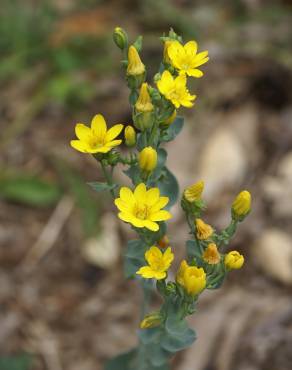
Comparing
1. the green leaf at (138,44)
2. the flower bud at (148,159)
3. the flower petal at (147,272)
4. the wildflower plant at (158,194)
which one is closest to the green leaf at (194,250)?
the wildflower plant at (158,194)

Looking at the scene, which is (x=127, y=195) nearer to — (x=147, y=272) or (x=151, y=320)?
(x=147, y=272)

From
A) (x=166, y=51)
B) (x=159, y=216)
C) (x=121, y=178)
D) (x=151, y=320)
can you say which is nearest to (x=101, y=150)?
(x=159, y=216)

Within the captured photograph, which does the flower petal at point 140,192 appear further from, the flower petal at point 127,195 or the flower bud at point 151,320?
the flower bud at point 151,320

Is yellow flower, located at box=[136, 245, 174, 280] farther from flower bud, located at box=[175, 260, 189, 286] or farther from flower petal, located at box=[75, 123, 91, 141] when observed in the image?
flower petal, located at box=[75, 123, 91, 141]

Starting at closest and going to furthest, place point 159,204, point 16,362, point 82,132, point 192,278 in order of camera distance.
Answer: point 192,278 → point 159,204 → point 82,132 → point 16,362

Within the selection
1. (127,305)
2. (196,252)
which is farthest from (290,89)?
(196,252)
